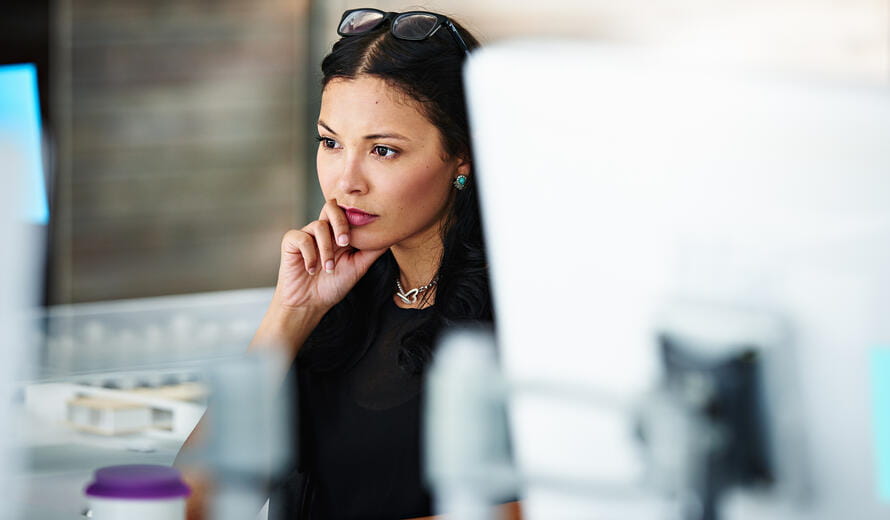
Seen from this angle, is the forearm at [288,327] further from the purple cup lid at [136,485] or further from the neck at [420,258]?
the purple cup lid at [136,485]

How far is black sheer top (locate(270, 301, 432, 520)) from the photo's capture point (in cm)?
134

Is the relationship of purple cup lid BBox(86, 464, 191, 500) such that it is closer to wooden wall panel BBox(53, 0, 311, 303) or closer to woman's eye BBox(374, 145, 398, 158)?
woman's eye BBox(374, 145, 398, 158)

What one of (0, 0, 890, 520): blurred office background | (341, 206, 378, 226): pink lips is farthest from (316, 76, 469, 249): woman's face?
(0, 0, 890, 520): blurred office background

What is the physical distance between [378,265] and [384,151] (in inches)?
7.5

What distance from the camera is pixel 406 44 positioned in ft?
4.57

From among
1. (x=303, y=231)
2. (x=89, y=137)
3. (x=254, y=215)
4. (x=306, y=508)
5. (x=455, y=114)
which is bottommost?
(x=306, y=508)

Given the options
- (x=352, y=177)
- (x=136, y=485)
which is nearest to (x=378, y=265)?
(x=352, y=177)

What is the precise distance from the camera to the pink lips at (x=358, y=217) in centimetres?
137

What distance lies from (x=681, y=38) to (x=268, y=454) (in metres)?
3.02

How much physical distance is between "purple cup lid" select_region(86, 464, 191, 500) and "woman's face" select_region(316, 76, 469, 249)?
2.10 feet

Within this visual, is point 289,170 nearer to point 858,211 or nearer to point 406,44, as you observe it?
point 406,44

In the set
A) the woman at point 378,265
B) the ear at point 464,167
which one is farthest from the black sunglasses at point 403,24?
the ear at point 464,167

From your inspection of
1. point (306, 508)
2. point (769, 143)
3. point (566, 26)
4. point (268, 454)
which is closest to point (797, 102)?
point (769, 143)

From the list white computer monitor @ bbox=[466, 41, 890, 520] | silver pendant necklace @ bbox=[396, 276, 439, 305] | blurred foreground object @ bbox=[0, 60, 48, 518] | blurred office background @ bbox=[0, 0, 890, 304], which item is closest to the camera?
white computer monitor @ bbox=[466, 41, 890, 520]
